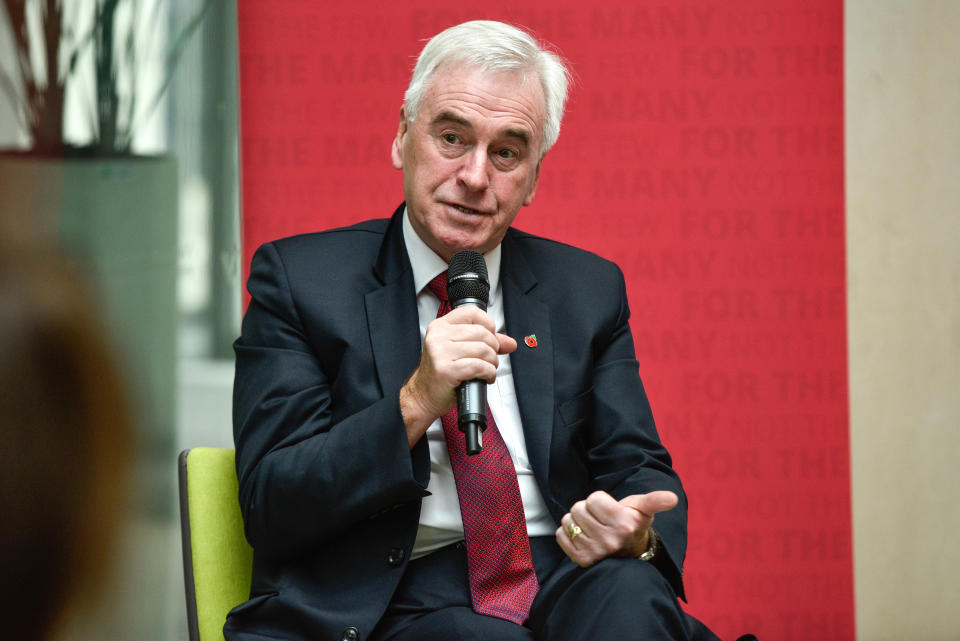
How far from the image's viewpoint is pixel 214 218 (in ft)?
8.26

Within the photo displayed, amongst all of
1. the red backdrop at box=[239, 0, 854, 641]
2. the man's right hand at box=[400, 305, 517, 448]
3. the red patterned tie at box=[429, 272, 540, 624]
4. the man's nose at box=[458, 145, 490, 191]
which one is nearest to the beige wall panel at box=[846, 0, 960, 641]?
the red backdrop at box=[239, 0, 854, 641]

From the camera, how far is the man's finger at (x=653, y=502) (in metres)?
1.35

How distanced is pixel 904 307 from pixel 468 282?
76.7 inches

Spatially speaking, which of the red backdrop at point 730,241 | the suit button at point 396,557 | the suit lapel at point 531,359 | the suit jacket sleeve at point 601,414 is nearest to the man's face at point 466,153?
the suit lapel at point 531,359

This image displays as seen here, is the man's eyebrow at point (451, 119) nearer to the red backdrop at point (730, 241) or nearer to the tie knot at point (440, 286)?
the tie knot at point (440, 286)

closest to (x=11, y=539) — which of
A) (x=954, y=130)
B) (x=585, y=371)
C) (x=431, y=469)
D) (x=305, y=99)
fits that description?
(x=431, y=469)

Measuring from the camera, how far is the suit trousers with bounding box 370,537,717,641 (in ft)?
4.31

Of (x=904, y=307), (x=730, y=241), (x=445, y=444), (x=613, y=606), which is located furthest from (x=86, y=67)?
(x=904, y=307)

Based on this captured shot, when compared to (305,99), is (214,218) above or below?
below

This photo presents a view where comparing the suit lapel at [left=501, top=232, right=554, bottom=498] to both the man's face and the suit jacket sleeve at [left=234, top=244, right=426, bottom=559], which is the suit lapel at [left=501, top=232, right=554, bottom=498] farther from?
the suit jacket sleeve at [left=234, top=244, right=426, bottom=559]

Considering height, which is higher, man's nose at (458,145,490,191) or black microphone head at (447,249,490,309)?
man's nose at (458,145,490,191)

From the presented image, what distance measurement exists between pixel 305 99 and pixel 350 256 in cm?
114

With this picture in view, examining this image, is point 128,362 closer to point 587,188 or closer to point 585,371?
point 585,371

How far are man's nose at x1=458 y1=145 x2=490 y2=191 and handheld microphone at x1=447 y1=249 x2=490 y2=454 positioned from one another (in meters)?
0.23
